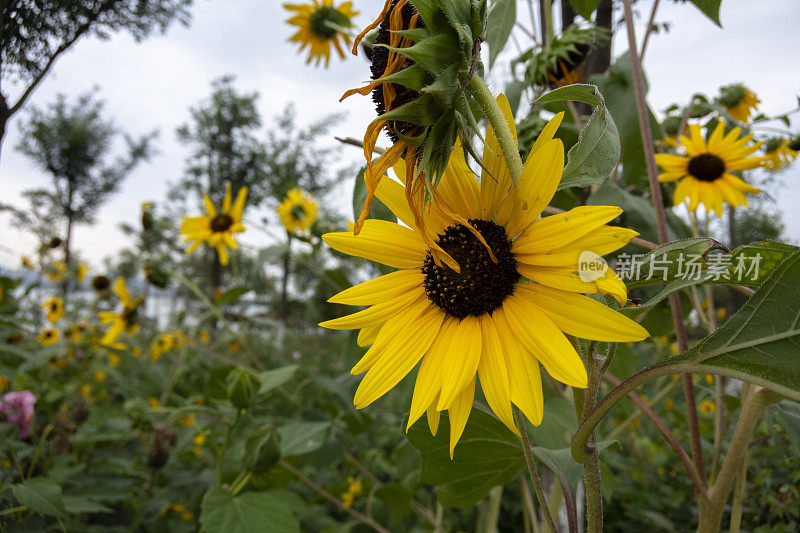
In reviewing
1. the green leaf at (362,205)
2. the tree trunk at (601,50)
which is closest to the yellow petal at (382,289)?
the green leaf at (362,205)

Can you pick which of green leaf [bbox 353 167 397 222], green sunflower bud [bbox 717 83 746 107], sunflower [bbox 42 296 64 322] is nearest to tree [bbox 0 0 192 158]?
green leaf [bbox 353 167 397 222]

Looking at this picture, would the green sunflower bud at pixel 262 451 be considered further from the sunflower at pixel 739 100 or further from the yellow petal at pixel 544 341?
the sunflower at pixel 739 100

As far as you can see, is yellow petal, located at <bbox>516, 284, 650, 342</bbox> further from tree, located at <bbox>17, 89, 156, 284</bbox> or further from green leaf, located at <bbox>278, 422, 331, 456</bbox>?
tree, located at <bbox>17, 89, 156, 284</bbox>

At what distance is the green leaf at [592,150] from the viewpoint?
28cm

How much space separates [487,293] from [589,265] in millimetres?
84

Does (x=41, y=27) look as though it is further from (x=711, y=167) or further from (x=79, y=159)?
(x=79, y=159)

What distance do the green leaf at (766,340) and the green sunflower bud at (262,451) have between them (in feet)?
1.92

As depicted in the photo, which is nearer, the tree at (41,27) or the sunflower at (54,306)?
the tree at (41,27)

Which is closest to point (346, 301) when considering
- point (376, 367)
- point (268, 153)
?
point (376, 367)

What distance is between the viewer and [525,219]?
0.30 metres

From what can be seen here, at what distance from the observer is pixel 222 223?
1570mm

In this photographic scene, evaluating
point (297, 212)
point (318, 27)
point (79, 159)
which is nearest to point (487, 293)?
point (318, 27)

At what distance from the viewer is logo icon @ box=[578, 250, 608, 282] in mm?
263

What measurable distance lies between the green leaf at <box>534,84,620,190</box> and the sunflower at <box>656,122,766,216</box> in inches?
22.3
